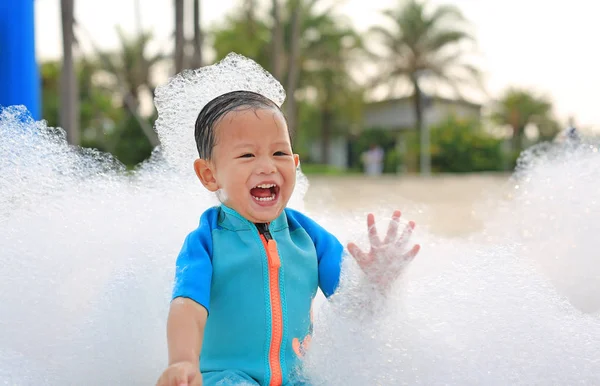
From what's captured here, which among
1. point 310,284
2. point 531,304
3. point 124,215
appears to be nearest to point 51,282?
point 124,215

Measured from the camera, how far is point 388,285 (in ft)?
4.84

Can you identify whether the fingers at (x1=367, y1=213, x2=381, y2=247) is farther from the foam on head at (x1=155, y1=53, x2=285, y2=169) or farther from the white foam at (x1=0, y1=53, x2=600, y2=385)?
the foam on head at (x1=155, y1=53, x2=285, y2=169)

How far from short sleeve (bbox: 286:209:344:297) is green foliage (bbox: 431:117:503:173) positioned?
80.9 feet

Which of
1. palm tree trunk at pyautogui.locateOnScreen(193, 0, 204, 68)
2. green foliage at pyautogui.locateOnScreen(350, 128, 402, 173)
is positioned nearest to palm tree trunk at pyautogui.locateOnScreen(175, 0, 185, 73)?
palm tree trunk at pyautogui.locateOnScreen(193, 0, 204, 68)

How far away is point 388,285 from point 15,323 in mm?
894

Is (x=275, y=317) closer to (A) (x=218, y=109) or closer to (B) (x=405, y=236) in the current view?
(B) (x=405, y=236)

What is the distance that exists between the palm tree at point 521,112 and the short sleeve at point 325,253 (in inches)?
1361

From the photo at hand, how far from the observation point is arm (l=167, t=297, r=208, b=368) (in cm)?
127

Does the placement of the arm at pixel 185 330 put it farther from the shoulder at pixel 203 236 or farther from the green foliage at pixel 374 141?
the green foliage at pixel 374 141

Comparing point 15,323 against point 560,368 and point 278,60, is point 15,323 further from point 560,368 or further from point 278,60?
point 278,60

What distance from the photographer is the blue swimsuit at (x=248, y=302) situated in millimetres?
1446

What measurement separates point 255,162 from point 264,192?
0.08 meters

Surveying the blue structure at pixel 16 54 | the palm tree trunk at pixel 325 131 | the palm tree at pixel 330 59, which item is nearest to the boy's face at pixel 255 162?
the blue structure at pixel 16 54

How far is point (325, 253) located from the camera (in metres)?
1.58
